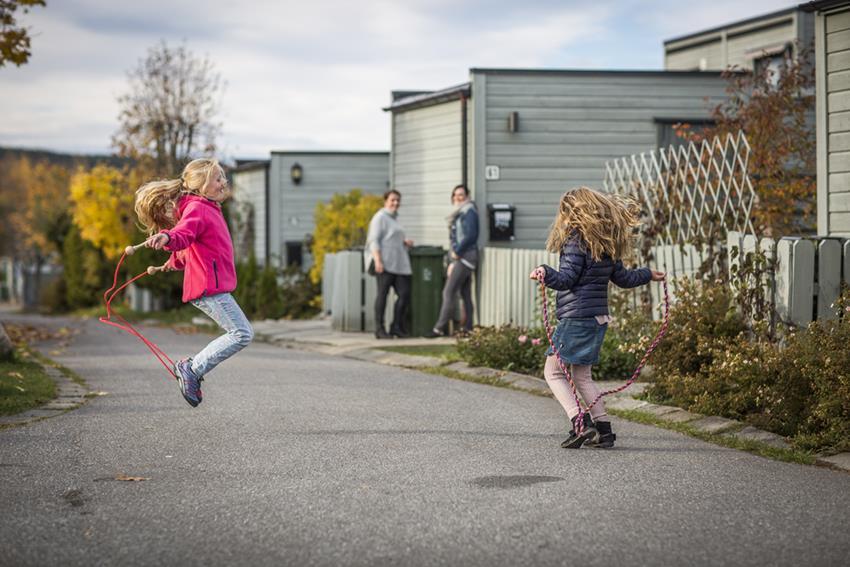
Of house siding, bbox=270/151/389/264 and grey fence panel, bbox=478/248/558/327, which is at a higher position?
house siding, bbox=270/151/389/264

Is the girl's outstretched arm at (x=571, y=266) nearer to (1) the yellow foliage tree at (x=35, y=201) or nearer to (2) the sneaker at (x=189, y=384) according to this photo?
(2) the sneaker at (x=189, y=384)

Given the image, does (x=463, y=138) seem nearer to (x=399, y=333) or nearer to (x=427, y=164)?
(x=427, y=164)

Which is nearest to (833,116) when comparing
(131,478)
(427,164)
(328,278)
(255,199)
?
(131,478)

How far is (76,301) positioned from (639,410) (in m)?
36.5

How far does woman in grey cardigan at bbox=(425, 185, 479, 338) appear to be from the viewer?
15039 millimetres

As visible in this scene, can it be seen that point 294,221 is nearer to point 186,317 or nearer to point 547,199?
point 186,317

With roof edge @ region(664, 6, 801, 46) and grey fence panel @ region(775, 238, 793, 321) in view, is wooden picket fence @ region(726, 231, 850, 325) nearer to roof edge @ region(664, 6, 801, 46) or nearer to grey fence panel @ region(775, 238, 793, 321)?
grey fence panel @ region(775, 238, 793, 321)

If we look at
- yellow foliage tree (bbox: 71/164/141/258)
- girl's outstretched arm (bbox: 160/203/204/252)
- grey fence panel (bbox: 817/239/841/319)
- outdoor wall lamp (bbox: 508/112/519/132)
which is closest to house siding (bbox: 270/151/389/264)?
yellow foliage tree (bbox: 71/164/141/258)

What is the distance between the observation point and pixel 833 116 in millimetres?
10453

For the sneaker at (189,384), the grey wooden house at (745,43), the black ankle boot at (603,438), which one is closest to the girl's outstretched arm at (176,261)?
the sneaker at (189,384)

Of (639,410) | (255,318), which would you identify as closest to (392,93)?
(255,318)

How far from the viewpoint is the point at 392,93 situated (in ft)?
76.2

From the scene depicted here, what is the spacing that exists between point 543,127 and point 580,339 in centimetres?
1214

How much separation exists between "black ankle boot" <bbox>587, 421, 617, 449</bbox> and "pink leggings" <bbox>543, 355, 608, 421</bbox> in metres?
0.05
